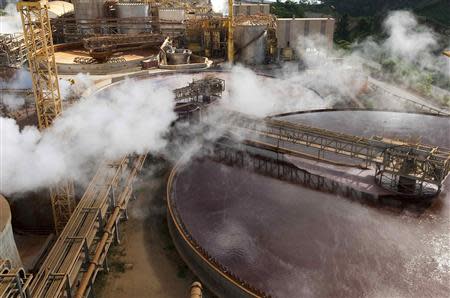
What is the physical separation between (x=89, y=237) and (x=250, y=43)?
4432 centimetres

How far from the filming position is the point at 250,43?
60.4 metres

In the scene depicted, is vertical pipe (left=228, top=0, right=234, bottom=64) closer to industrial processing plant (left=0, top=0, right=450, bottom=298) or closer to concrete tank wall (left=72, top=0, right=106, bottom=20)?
industrial processing plant (left=0, top=0, right=450, bottom=298)

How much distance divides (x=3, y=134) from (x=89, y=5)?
44.0m

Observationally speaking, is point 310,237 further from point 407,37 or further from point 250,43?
point 407,37

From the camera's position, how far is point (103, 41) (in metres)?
56.9

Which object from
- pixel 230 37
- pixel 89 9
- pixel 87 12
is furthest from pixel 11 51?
pixel 230 37

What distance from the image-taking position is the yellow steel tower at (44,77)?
25328 mm

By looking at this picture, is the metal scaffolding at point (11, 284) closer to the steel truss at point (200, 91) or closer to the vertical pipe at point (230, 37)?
the steel truss at point (200, 91)

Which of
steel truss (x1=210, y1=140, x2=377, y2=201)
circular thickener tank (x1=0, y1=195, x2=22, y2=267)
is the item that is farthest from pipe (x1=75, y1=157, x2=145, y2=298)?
steel truss (x1=210, y1=140, x2=377, y2=201)

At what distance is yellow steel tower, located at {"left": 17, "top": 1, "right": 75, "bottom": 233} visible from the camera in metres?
25.3

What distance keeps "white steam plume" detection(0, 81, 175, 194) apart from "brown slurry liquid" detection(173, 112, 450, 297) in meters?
6.29

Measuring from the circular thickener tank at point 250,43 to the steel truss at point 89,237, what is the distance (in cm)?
3596

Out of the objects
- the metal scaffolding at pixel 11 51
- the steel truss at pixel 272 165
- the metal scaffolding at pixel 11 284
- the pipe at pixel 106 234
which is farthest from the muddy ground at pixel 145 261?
the metal scaffolding at pixel 11 51

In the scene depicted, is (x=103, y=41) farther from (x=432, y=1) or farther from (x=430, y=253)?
(x=432, y=1)
